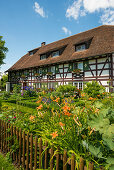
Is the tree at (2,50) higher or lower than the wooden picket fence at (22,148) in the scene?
higher

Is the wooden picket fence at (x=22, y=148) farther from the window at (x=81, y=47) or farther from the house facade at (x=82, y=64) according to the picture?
the window at (x=81, y=47)

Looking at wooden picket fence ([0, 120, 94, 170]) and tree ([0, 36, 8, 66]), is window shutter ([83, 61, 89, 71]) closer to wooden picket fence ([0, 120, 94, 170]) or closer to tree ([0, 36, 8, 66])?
wooden picket fence ([0, 120, 94, 170])

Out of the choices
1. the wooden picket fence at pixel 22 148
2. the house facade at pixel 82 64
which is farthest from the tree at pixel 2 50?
the wooden picket fence at pixel 22 148

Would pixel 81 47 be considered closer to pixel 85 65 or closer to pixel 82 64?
pixel 82 64

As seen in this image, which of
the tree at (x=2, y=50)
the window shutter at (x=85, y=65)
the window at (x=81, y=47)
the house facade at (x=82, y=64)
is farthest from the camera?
the tree at (x=2, y=50)

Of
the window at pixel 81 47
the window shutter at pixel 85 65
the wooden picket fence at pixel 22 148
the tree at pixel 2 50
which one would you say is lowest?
the wooden picket fence at pixel 22 148

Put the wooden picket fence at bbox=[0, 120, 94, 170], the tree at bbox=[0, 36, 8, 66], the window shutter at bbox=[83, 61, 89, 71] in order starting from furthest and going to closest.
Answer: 1. the tree at bbox=[0, 36, 8, 66]
2. the window shutter at bbox=[83, 61, 89, 71]
3. the wooden picket fence at bbox=[0, 120, 94, 170]

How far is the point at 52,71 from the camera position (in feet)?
60.0

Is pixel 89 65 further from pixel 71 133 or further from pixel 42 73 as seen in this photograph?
pixel 71 133

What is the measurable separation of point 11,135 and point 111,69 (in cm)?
1197

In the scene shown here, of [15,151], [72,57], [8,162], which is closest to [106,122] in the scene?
[15,151]

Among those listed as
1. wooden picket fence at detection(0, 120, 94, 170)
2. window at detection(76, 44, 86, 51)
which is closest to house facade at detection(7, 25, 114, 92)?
window at detection(76, 44, 86, 51)

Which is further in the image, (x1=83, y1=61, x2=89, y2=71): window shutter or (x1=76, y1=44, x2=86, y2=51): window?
(x1=76, y1=44, x2=86, y2=51): window

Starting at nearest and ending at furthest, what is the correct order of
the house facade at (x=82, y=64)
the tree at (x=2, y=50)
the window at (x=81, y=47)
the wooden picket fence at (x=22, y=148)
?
1. the wooden picket fence at (x=22, y=148)
2. the house facade at (x=82, y=64)
3. the window at (x=81, y=47)
4. the tree at (x=2, y=50)
